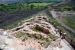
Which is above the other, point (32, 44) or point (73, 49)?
point (32, 44)

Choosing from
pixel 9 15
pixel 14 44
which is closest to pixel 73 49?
pixel 14 44

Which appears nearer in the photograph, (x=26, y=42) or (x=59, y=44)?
(x=26, y=42)

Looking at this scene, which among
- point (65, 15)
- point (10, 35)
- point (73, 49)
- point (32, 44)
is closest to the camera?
point (32, 44)

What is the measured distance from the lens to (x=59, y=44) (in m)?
33.1

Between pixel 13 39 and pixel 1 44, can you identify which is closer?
pixel 1 44

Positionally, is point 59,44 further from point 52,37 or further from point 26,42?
point 26,42

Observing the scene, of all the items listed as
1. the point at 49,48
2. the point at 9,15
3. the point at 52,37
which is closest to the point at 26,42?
the point at 49,48

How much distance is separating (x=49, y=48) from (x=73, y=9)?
43.8m

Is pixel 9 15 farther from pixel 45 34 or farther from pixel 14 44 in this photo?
pixel 14 44

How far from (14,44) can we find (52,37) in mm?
7292

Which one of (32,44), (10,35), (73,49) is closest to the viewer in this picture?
(32,44)

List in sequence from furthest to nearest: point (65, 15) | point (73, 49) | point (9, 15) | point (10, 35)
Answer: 1. point (9, 15)
2. point (65, 15)
3. point (73, 49)
4. point (10, 35)

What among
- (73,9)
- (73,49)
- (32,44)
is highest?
(32,44)

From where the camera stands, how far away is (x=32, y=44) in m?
30.0
